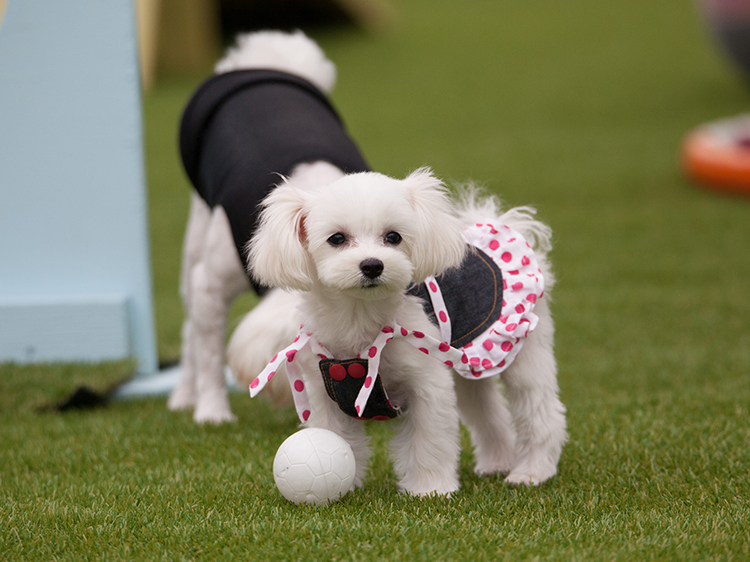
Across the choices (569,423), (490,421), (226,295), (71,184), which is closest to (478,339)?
(490,421)

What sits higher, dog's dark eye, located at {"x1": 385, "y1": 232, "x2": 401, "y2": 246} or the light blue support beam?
dog's dark eye, located at {"x1": 385, "y1": 232, "x2": 401, "y2": 246}

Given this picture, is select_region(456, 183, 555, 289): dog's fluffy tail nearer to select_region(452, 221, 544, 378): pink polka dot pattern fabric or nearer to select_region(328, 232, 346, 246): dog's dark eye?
select_region(452, 221, 544, 378): pink polka dot pattern fabric

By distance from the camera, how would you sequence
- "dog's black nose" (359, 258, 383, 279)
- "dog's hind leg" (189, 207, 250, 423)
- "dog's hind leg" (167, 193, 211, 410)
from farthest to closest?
"dog's hind leg" (167, 193, 211, 410)
"dog's hind leg" (189, 207, 250, 423)
"dog's black nose" (359, 258, 383, 279)

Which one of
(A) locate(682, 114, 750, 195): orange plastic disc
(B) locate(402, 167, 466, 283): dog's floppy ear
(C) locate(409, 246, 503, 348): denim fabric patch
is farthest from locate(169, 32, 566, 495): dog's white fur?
(A) locate(682, 114, 750, 195): orange plastic disc

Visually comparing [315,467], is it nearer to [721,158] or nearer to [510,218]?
[510,218]

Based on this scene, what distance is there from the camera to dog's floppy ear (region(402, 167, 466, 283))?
10.0 ft

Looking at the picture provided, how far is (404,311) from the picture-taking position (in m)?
3.29

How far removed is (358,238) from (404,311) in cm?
40

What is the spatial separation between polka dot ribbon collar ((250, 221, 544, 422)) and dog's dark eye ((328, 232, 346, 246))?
1.21 feet

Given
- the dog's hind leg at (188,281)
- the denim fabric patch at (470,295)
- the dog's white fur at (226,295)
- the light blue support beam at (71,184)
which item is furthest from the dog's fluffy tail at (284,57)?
the denim fabric patch at (470,295)

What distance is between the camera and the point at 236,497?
3.48 metres

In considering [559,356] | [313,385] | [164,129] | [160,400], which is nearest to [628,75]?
[164,129]

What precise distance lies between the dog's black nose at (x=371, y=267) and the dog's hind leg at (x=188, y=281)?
237 centimetres

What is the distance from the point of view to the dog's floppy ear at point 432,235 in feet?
10.0
